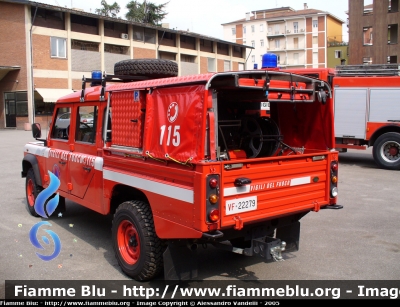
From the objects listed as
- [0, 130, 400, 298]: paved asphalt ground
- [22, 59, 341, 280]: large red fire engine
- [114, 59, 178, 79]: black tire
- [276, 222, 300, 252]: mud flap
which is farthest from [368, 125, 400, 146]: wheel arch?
[276, 222, 300, 252]: mud flap

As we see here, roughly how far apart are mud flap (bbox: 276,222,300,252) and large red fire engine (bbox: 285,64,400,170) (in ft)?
25.9

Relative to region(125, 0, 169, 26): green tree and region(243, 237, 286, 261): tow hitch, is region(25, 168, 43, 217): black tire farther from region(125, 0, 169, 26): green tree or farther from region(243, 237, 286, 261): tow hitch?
region(125, 0, 169, 26): green tree

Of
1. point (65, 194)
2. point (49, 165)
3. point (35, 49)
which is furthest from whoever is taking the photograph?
point (35, 49)

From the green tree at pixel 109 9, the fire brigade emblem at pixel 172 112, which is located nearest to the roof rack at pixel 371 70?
the fire brigade emblem at pixel 172 112

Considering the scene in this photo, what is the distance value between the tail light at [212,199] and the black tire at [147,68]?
296cm

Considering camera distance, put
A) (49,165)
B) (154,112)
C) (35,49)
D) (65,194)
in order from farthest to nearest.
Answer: (35,49) < (49,165) < (65,194) < (154,112)

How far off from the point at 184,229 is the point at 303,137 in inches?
98.0

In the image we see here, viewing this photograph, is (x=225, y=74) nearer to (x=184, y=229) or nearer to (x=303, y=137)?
(x=184, y=229)

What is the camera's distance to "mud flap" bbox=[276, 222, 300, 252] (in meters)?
5.25

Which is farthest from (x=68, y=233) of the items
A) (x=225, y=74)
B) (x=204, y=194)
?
(x=225, y=74)

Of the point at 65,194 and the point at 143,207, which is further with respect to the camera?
the point at 65,194

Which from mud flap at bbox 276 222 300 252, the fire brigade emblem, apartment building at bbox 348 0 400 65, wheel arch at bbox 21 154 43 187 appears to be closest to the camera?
the fire brigade emblem

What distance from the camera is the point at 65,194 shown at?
21.0ft

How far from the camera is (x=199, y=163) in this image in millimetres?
3781
